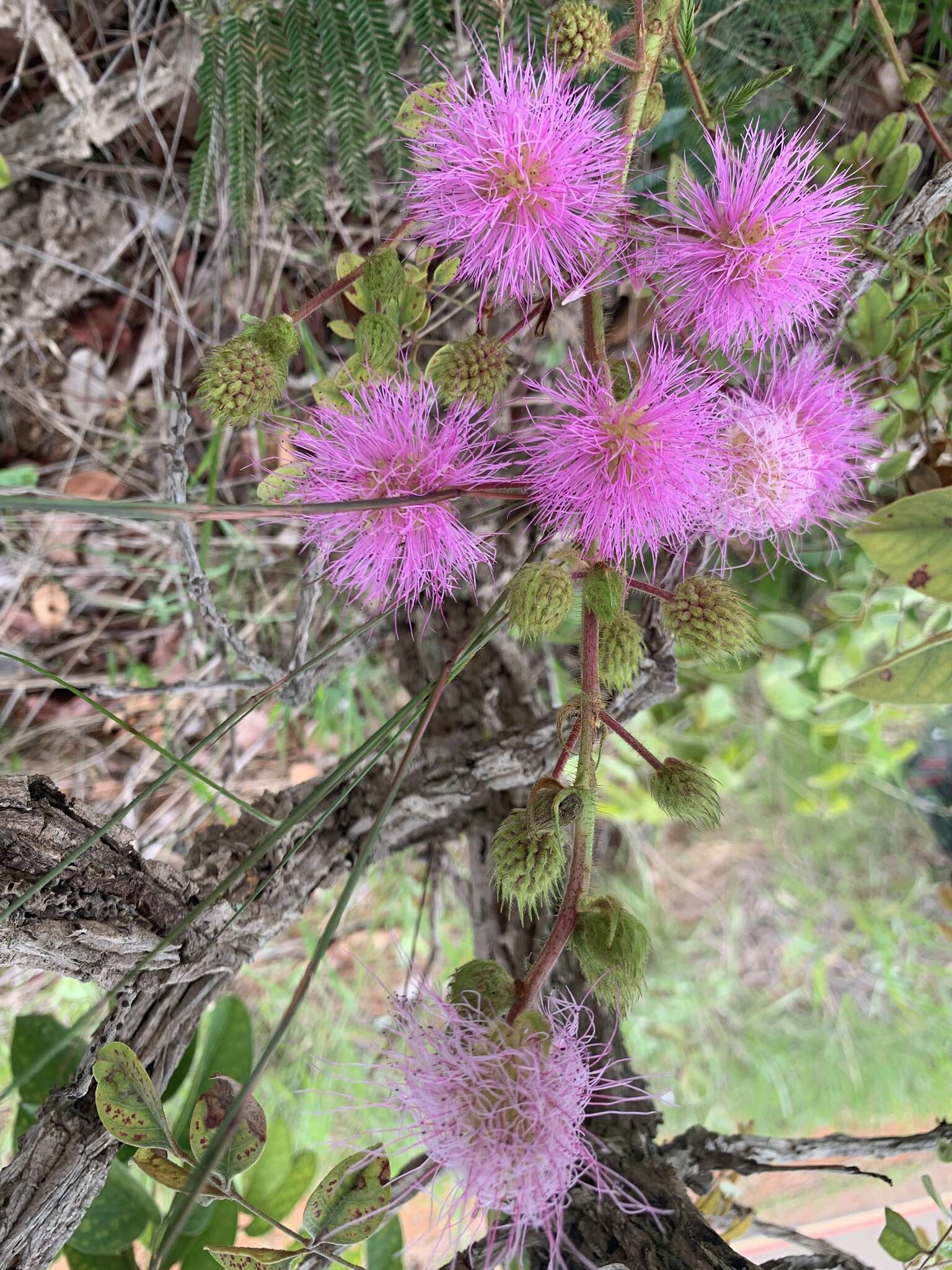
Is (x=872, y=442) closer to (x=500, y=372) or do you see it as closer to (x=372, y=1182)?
(x=500, y=372)

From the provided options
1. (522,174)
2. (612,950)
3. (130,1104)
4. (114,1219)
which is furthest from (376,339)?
(114,1219)

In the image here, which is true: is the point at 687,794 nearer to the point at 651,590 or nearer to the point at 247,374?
the point at 651,590

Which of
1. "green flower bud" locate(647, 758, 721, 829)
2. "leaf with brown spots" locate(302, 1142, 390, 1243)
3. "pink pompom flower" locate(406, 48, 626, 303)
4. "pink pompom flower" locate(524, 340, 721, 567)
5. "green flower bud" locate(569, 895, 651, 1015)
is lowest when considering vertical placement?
"leaf with brown spots" locate(302, 1142, 390, 1243)

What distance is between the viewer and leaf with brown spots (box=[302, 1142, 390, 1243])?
634 millimetres

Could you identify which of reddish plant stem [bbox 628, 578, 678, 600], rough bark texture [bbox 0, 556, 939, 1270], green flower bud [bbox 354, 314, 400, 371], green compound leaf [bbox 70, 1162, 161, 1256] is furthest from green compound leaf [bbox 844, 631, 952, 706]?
green compound leaf [bbox 70, 1162, 161, 1256]

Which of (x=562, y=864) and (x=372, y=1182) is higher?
(x=562, y=864)

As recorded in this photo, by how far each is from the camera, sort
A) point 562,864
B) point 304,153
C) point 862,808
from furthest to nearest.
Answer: point 862,808
point 304,153
point 562,864

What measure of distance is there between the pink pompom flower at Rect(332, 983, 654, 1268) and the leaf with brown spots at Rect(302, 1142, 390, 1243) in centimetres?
3

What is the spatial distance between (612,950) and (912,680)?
52cm

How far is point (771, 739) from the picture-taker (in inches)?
70.8

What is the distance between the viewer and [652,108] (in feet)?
2.23

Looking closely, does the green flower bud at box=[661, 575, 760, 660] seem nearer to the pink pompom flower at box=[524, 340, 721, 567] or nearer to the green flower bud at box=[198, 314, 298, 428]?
the pink pompom flower at box=[524, 340, 721, 567]

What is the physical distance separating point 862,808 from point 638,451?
1.61 meters

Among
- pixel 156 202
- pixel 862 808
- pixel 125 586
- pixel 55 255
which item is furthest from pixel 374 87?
pixel 862 808
